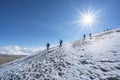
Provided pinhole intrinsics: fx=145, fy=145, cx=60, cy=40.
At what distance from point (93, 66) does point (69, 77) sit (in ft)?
13.3

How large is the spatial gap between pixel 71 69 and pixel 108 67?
530 cm

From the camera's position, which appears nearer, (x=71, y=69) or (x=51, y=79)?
(x=51, y=79)

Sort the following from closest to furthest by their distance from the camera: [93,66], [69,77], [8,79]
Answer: [69,77]
[93,66]
[8,79]

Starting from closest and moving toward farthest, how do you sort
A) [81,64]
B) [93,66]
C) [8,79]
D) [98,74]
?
[98,74] → [93,66] → [81,64] → [8,79]

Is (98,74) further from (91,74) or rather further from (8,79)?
(8,79)

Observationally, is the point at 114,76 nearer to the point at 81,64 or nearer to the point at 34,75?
the point at 81,64

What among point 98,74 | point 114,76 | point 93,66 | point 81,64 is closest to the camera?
point 114,76

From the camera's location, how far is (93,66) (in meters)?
20.7

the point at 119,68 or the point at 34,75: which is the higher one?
the point at 119,68

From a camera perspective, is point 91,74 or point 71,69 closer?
point 91,74

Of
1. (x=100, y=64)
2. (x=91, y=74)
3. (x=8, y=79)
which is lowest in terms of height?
(x=8, y=79)

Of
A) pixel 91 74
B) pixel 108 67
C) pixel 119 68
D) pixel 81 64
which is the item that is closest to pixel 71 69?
pixel 81 64

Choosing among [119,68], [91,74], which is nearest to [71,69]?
[91,74]

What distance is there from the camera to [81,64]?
22.6 m
